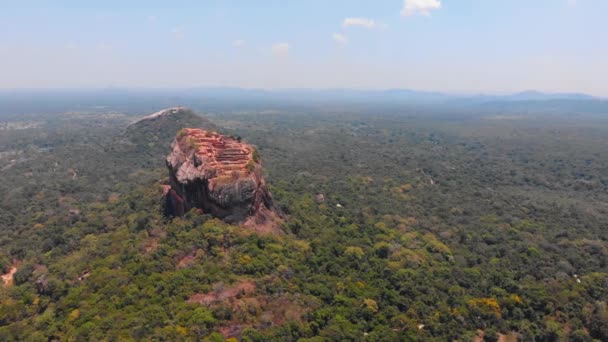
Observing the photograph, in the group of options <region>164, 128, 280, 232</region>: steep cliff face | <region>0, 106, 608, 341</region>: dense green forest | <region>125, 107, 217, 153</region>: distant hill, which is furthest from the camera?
<region>125, 107, 217, 153</region>: distant hill

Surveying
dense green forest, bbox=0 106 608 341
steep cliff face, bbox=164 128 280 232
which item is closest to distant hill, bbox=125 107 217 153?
dense green forest, bbox=0 106 608 341

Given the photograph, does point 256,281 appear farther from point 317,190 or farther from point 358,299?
point 317,190

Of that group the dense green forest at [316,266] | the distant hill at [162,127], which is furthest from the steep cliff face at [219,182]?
the distant hill at [162,127]

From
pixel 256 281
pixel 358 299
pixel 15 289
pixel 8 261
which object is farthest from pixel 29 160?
pixel 358 299

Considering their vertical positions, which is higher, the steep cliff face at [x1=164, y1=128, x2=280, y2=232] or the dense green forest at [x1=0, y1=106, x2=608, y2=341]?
the steep cliff face at [x1=164, y1=128, x2=280, y2=232]

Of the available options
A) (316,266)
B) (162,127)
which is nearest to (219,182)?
(316,266)

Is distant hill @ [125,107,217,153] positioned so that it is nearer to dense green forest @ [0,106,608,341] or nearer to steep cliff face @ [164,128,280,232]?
dense green forest @ [0,106,608,341]
